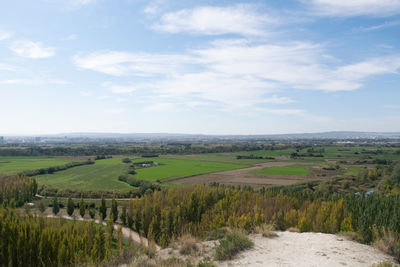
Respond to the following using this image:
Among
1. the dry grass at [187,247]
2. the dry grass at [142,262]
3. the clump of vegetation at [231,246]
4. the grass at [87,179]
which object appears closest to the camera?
the dry grass at [142,262]

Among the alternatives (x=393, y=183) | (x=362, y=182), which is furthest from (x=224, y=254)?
(x=362, y=182)

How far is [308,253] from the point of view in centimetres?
1499

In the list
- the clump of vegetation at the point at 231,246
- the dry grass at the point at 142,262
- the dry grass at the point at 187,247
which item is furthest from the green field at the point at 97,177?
the clump of vegetation at the point at 231,246

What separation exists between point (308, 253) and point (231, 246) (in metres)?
4.41

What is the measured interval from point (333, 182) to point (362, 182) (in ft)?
40.8

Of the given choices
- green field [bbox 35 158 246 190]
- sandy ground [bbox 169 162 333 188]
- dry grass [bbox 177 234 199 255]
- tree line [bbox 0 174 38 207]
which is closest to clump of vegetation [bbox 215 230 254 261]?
dry grass [bbox 177 234 199 255]

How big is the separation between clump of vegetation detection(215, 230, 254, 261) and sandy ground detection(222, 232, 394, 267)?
44cm

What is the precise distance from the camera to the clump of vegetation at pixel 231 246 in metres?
14.6

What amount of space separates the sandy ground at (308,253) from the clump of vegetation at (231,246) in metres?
0.44

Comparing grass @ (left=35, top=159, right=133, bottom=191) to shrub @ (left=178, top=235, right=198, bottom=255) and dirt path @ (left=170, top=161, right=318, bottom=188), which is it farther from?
shrub @ (left=178, top=235, right=198, bottom=255)

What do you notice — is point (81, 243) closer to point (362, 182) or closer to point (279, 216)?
point (279, 216)

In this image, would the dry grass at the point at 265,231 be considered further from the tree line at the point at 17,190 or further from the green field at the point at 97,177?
the green field at the point at 97,177

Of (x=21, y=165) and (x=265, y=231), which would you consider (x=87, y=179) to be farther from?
(x=265, y=231)

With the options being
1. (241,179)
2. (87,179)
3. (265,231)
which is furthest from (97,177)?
(265,231)
